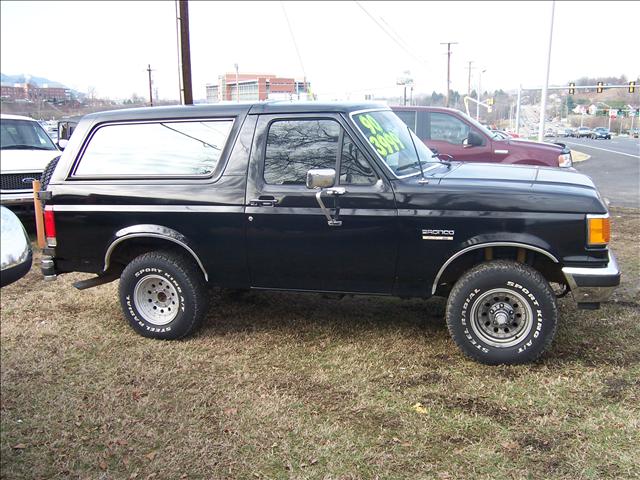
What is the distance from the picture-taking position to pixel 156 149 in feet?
16.4

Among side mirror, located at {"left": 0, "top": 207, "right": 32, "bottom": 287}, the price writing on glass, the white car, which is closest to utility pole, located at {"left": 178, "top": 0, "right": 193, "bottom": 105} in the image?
the white car

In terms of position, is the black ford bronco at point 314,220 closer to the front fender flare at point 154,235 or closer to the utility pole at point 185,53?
the front fender flare at point 154,235

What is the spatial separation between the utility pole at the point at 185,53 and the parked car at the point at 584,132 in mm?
15053

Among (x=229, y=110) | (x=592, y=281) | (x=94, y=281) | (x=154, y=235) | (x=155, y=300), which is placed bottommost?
(x=155, y=300)

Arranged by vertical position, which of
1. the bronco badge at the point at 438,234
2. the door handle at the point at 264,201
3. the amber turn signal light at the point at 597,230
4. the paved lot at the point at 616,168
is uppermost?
the door handle at the point at 264,201

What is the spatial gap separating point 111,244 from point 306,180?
186 centimetres

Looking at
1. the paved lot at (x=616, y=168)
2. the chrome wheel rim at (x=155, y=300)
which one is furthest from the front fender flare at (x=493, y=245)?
the paved lot at (x=616, y=168)

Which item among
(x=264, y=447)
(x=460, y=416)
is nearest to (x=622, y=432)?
(x=460, y=416)

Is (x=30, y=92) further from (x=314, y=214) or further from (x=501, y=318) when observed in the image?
(x=501, y=318)

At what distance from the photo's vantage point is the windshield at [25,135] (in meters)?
9.69

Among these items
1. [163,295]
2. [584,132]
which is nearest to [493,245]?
[163,295]

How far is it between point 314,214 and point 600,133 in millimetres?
18291

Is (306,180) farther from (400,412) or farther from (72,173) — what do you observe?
(72,173)

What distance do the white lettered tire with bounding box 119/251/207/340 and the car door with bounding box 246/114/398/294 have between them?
1.96ft
